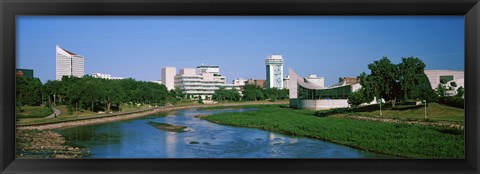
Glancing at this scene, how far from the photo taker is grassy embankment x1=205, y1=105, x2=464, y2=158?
3074 millimetres

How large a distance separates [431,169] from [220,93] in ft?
6.36

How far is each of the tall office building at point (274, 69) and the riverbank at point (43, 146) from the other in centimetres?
180

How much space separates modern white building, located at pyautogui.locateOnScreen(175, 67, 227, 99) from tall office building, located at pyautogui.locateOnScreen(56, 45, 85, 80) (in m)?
0.84

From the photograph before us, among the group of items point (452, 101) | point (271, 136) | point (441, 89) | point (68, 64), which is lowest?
point (271, 136)

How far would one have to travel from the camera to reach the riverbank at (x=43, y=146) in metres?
2.91

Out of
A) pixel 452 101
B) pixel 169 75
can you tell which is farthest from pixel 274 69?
pixel 452 101

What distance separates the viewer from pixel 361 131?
12.1 feet

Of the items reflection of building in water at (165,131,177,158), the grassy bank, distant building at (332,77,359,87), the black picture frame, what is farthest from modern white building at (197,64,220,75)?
the grassy bank

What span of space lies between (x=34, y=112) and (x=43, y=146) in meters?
0.31

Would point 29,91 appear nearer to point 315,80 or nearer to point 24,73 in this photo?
point 24,73

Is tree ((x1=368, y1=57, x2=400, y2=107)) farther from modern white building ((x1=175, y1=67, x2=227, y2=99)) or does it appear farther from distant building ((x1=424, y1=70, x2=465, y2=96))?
modern white building ((x1=175, y1=67, x2=227, y2=99))

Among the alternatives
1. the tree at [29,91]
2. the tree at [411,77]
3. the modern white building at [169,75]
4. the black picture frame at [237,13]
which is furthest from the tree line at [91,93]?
the tree at [411,77]

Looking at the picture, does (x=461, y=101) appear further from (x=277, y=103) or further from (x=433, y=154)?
(x=277, y=103)

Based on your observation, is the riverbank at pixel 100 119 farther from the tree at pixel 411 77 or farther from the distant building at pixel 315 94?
the tree at pixel 411 77
